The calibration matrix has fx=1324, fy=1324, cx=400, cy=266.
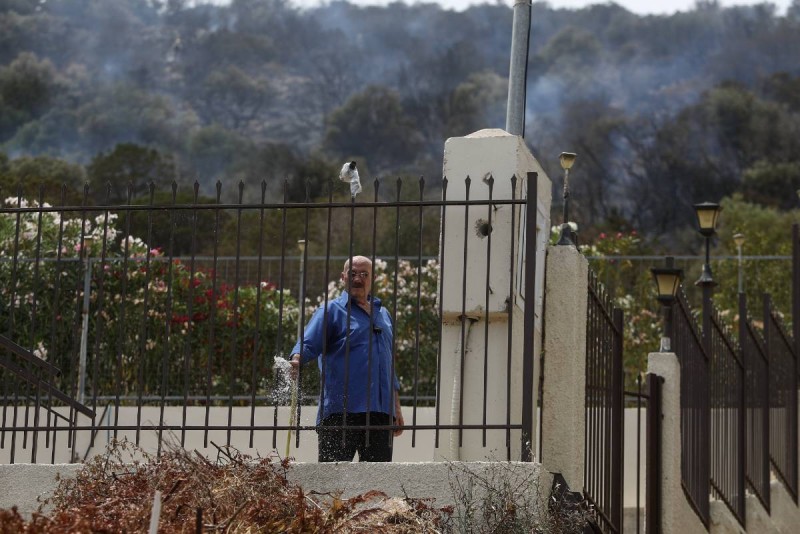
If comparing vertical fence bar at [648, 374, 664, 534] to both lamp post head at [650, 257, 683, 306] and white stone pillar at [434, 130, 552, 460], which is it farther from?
white stone pillar at [434, 130, 552, 460]

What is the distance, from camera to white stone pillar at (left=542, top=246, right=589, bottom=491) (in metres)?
6.82

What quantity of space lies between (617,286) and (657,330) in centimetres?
78

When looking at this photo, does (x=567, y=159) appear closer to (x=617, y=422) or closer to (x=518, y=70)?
(x=518, y=70)

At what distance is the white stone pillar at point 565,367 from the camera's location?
6816mm

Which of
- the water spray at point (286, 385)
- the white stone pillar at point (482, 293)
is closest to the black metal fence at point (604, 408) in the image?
the white stone pillar at point (482, 293)

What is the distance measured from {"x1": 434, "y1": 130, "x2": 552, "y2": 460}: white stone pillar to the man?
382 millimetres

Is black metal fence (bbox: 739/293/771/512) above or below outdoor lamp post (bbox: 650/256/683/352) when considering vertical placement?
below

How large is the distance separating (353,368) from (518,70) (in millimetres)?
2428

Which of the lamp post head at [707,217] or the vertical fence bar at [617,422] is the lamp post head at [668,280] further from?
the lamp post head at [707,217]

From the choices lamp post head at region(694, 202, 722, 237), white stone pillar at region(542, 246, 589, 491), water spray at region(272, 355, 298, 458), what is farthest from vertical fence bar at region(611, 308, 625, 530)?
lamp post head at region(694, 202, 722, 237)

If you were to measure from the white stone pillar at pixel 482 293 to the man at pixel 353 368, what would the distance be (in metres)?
0.38

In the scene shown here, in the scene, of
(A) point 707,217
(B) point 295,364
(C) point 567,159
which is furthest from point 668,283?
(B) point 295,364

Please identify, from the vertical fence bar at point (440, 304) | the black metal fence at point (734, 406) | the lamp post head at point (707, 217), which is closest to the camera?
the vertical fence bar at point (440, 304)

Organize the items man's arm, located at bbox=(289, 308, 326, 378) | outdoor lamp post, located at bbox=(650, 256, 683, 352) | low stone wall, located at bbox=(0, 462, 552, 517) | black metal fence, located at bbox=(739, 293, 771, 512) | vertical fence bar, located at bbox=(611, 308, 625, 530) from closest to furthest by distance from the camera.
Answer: low stone wall, located at bbox=(0, 462, 552, 517), man's arm, located at bbox=(289, 308, 326, 378), vertical fence bar, located at bbox=(611, 308, 625, 530), outdoor lamp post, located at bbox=(650, 256, 683, 352), black metal fence, located at bbox=(739, 293, 771, 512)
